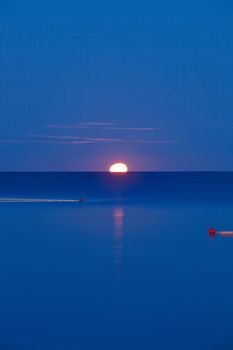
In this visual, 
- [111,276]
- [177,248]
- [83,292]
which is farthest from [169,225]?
[83,292]

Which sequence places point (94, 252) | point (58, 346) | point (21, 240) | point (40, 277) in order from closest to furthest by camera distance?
1. point (58, 346)
2. point (40, 277)
3. point (94, 252)
4. point (21, 240)

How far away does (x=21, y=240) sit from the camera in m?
21.8

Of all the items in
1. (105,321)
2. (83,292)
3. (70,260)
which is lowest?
(105,321)

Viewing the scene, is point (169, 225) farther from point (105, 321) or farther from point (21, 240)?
point (105, 321)

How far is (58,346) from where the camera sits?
1016 cm

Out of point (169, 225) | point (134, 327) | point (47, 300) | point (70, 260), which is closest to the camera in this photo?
point (134, 327)

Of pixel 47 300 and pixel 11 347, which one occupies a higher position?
pixel 47 300

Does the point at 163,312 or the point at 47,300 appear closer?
the point at 163,312

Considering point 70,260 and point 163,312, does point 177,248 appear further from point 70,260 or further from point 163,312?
point 163,312

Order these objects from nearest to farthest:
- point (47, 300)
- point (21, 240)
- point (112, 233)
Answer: point (47, 300), point (21, 240), point (112, 233)

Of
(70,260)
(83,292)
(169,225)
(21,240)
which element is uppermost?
(169,225)

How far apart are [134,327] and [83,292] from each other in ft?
8.98

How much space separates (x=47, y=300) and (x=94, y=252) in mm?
6147

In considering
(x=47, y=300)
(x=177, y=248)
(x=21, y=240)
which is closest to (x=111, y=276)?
(x=47, y=300)
